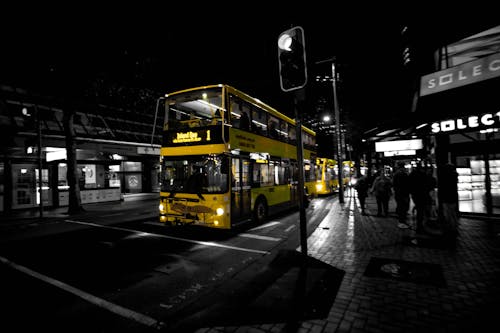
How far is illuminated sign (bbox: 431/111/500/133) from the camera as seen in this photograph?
690cm

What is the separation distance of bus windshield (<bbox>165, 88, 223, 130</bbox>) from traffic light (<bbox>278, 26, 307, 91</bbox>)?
12.0 ft

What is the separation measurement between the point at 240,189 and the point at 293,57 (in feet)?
16.9

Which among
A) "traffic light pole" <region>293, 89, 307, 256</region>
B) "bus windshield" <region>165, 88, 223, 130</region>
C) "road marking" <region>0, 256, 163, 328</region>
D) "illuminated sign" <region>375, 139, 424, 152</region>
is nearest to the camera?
→ "road marking" <region>0, 256, 163, 328</region>

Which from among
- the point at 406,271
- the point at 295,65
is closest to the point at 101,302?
the point at 295,65

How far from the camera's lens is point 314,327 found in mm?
3115

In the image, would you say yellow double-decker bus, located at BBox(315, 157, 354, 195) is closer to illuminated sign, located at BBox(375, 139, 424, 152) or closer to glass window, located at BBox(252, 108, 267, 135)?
illuminated sign, located at BBox(375, 139, 424, 152)

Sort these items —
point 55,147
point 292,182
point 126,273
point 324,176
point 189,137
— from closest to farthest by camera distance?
point 126,273 < point 189,137 < point 292,182 < point 55,147 < point 324,176

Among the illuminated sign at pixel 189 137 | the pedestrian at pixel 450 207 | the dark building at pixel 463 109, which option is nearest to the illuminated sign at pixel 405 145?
the dark building at pixel 463 109

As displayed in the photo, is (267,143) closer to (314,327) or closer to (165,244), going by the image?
(165,244)

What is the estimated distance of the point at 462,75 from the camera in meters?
7.04

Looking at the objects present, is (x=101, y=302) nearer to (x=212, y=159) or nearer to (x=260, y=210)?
(x=212, y=159)

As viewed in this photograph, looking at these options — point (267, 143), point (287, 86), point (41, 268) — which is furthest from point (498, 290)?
point (41, 268)

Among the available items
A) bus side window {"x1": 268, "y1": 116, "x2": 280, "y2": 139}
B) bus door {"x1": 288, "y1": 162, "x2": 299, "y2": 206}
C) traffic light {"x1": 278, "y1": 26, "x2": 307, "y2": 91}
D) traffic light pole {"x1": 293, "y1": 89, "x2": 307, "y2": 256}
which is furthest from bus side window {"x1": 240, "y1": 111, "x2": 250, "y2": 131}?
bus door {"x1": 288, "y1": 162, "x2": 299, "y2": 206}

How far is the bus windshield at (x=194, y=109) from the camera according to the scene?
809 cm
